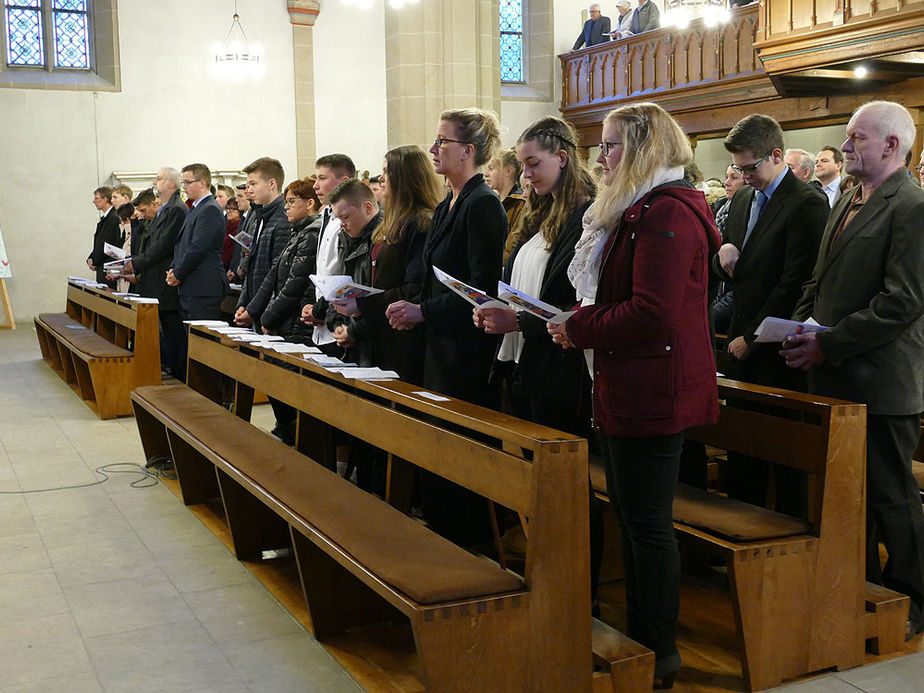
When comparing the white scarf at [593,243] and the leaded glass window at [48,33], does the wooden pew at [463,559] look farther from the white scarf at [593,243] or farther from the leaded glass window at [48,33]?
the leaded glass window at [48,33]

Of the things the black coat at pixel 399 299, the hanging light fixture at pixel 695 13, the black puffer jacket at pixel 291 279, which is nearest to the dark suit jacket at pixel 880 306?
the black coat at pixel 399 299

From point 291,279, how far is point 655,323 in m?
3.19

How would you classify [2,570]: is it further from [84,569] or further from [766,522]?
[766,522]

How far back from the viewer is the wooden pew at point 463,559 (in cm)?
233

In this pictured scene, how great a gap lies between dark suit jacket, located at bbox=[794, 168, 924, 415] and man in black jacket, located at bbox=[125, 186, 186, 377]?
5487 mm

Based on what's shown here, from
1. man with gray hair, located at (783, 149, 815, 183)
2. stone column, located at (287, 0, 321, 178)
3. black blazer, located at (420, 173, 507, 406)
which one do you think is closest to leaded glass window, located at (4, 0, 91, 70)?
stone column, located at (287, 0, 321, 178)

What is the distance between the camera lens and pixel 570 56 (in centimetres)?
1527

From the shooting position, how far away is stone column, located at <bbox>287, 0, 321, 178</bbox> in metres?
14.9

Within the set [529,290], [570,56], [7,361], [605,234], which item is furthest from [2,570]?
[570,56]

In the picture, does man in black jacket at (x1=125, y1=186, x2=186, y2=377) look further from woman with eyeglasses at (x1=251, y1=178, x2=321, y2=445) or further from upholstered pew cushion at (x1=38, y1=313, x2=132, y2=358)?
woman with eyeglasses at (x1=251, y1=178, x2=321, y2=445)

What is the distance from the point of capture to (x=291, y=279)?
5.33 m

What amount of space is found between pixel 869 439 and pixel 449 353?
55.7 inches

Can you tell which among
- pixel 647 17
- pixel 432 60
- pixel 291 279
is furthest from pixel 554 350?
pixel 647 17

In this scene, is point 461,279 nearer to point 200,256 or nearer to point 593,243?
point 593,243
